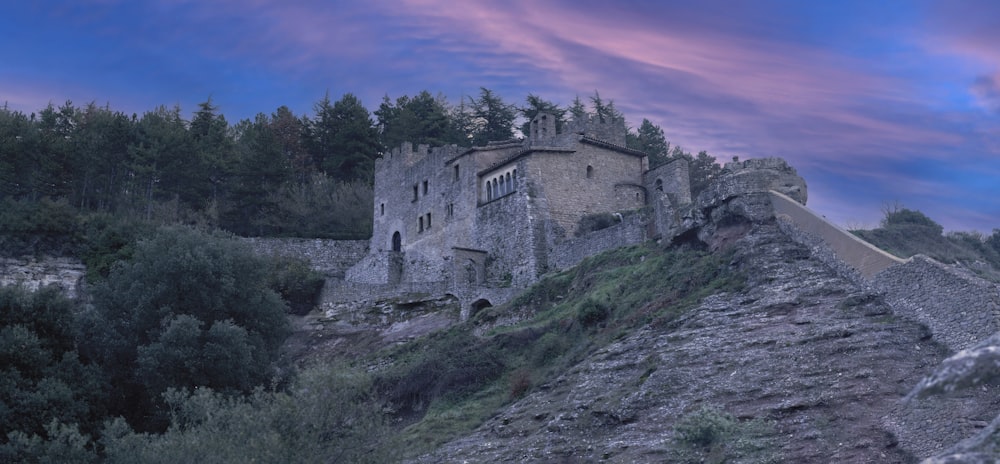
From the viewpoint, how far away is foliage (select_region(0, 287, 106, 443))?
1049 inches

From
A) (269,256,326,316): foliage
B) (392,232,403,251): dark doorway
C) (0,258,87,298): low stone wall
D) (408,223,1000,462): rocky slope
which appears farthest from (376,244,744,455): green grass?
(0,258,87,298): low stone wall

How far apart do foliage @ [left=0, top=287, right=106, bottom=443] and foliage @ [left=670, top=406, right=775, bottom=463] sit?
16845mm

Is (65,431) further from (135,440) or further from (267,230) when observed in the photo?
(267,230)

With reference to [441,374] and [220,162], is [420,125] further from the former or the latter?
[441,374]

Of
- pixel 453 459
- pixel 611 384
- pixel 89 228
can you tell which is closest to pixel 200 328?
pixel 453 459

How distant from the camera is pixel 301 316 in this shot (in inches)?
1938

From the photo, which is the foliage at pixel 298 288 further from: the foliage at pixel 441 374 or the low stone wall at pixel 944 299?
the low stone wall at pixel 944 299

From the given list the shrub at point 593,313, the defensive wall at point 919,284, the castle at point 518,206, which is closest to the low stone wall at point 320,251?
the castle at point 518,206

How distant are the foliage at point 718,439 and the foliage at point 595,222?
2706 cm

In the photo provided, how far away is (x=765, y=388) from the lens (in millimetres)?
19234

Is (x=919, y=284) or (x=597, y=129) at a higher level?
(x=597, y=129)

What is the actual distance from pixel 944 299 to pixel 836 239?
4843 millimetres

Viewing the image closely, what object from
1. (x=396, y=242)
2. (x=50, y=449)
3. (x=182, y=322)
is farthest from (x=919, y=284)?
(x=396, y=242)

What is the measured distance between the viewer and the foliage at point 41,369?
87.5ft
